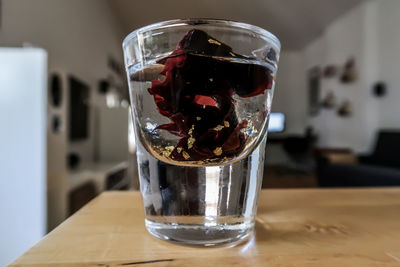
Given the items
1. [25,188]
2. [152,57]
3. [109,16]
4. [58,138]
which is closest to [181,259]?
[152,57]

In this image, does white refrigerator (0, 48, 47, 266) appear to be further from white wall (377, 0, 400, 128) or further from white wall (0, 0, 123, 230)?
white wall (377, 0, 400, 128)

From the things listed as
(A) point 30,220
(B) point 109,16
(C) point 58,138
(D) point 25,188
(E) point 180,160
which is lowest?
(A) point 30,220

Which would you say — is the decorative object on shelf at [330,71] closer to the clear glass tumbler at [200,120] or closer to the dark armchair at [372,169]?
the dark armchair at [372,169]

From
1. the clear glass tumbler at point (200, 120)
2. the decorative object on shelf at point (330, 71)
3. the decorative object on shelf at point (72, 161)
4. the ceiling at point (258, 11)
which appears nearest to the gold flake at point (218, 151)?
the clear glass tumbler at point (200, 120)

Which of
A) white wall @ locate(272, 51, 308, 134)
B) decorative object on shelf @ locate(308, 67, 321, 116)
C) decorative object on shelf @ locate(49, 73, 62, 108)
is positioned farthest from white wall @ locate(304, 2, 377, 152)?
decorative object on shelf @ locate(49, 73, 62, 108)

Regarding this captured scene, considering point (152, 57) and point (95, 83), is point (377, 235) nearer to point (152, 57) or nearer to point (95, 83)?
point (152, 57)
